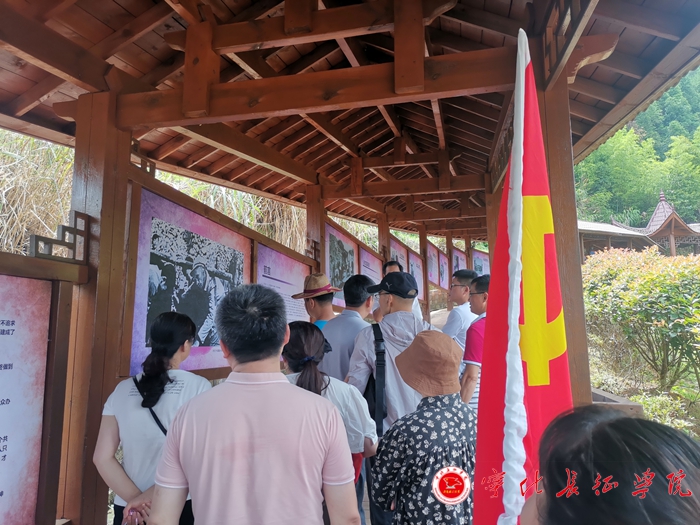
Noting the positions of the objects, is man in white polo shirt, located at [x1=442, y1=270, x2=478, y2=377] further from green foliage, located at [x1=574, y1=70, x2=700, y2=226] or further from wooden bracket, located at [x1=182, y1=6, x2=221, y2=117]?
green foliage, located at [x1=574, y1=70, x2=700, y2=226]

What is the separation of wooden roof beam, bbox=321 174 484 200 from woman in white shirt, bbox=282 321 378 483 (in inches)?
149

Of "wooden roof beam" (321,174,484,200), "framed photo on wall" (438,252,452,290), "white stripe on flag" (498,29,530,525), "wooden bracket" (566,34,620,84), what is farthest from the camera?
"framed photo on wall" (438,252,452,290)

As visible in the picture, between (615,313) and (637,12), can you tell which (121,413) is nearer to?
(637,12)

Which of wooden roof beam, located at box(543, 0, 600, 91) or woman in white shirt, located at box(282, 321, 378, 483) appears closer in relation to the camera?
woman in white shirt, located at box(282, 321, 378, 483)

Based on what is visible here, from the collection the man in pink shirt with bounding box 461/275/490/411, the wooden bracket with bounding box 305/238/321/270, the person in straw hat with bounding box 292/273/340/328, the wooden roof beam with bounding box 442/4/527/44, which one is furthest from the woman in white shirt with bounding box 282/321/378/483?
the wooden bracket with bounding box 305/238/321/270

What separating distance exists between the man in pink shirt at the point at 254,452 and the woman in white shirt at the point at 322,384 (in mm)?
430

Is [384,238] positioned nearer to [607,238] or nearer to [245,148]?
[245,148]

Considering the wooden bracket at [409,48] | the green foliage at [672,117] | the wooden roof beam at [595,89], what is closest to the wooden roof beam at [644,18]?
the wooden roof beam at [595,89]

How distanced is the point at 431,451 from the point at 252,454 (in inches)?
23.3

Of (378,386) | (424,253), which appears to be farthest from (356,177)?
(424,253)

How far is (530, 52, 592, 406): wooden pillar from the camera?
2211mm

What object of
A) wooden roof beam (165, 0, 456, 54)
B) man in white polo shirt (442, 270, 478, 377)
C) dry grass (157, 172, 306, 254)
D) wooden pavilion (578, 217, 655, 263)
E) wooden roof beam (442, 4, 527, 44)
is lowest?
man in white polo shirt (442, 270, 478, 377)

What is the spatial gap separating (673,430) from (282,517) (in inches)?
35.9

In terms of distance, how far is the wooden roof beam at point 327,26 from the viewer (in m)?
2.59
